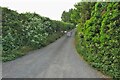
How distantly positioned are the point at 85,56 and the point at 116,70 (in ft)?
21.6

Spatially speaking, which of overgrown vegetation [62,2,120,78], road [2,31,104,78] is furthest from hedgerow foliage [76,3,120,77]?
road [2,31,104,78]

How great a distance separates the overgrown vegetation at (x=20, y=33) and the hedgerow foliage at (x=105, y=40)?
734 cm

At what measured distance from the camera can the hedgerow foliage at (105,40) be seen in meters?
20.4

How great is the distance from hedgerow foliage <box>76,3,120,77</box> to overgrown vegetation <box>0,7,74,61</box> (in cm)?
734

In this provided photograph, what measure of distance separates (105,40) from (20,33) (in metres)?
12.0

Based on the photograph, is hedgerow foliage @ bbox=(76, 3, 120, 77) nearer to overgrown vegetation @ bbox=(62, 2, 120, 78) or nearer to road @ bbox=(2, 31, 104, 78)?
overgrown vegetation @ bbox=(62, 2, 120, 78)

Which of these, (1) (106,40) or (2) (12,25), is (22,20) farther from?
(1) (106,40)

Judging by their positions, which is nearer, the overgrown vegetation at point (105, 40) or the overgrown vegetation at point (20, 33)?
the overgrown vegetation at point (105, 40)

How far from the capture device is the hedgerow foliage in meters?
20.4

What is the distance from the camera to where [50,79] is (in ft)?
54.6

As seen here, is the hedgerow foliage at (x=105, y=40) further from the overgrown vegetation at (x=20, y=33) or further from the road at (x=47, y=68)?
the overgrown vegetation at (x=20, y=33)

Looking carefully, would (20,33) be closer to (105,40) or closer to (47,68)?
(47,68)

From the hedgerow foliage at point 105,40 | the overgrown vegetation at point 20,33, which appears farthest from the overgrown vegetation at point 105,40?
the overgrown vegetation at point 20,33

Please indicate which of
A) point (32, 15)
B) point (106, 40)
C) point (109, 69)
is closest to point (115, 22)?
point (106, 40)
